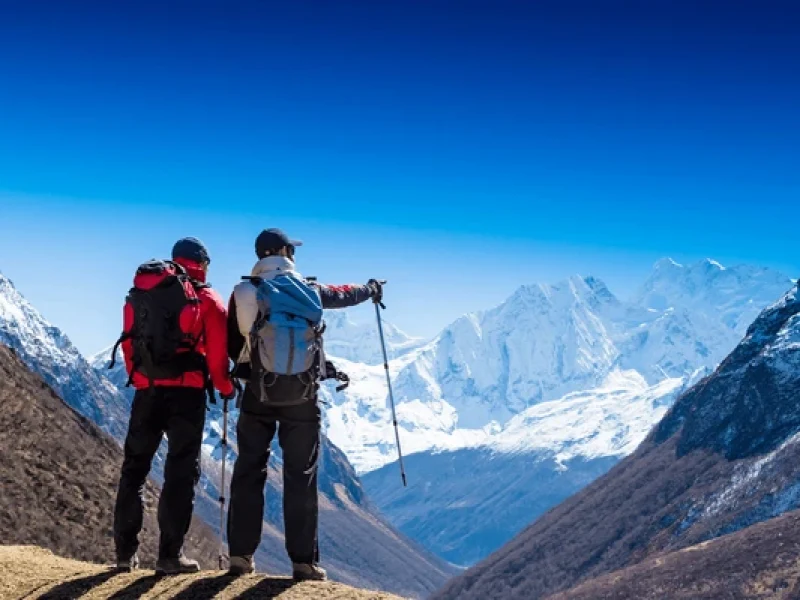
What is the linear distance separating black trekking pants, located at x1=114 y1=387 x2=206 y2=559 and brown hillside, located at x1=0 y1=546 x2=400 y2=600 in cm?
69

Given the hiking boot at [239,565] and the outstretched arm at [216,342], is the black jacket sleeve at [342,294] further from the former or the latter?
the hiking boot at [239,565]

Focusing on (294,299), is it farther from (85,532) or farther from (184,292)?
(85,532)

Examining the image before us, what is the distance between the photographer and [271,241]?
1507cm

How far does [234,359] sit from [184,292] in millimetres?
1320

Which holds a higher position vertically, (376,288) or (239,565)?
(376,288)

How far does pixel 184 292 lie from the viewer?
14.8m

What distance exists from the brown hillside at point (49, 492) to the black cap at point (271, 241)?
99.7 ft

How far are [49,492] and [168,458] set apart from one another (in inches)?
1432

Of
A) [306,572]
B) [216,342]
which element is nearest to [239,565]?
[306,572]

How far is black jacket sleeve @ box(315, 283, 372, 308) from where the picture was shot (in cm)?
1528

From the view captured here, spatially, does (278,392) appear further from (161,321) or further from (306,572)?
(306,572)

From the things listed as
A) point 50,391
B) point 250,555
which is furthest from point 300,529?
point 50,391

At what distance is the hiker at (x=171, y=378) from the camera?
14.8 meters

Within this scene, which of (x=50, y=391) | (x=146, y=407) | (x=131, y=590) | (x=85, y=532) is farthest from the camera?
(x=50, y=391)
